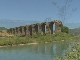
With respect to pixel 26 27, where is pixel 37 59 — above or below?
below

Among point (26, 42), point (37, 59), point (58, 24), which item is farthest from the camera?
point (58, 24)

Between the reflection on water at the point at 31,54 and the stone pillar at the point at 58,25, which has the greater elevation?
the stone pillar at the point at 58,25

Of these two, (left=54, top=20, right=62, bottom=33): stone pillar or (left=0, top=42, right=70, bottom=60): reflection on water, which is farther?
(left=54, top=20, right=62, bottom=33): stone pillar

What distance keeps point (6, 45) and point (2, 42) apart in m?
0.65

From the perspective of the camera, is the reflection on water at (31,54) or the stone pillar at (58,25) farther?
the stone pillar at (58,25)

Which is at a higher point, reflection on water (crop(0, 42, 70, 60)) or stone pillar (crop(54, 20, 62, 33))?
stone pillar (crop(54, 20, 62, 33))

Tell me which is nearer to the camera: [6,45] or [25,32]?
[6,45]

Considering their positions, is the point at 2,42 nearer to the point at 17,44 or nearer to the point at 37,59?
the point at 17,44

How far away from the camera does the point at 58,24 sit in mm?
60438

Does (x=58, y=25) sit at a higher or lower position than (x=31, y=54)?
higher

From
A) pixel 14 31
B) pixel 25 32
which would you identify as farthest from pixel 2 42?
pixel 14 31

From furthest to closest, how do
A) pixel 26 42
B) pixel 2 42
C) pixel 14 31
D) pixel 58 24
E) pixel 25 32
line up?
pixel 14 31 < pixel 25 32 < pixel 58 24 < pixel 26 42 < pixel 2 42

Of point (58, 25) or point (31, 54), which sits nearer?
point (31, 54)

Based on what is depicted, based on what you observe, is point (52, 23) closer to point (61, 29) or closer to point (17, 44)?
point (61, 29)
